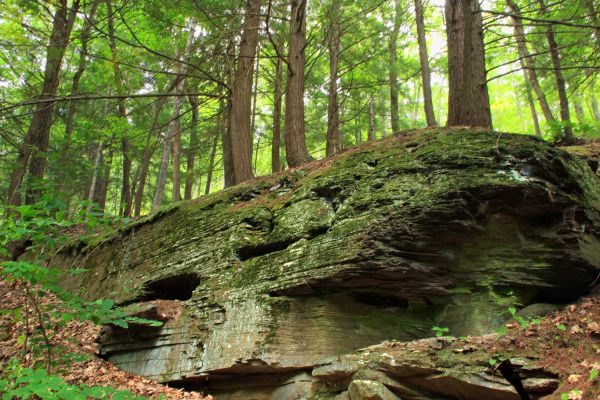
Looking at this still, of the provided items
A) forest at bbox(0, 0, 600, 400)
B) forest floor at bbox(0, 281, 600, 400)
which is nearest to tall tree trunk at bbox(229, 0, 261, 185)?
forest at bbox(0, 0, 600, 400)

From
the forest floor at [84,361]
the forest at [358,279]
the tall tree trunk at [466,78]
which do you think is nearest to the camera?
the forest at [358,279]

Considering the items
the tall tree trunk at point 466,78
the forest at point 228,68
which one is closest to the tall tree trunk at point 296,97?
the forest at point 228,68

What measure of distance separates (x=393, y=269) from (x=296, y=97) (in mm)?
5619

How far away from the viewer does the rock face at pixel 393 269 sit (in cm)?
561

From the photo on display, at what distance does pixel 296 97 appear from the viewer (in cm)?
984

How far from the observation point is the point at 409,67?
559 inches

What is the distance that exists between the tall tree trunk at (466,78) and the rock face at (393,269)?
1.26 meters

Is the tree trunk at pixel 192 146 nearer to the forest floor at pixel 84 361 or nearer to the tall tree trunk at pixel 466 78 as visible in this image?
the forest floor at pixel 84 361

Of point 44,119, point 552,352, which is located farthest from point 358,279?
point 44,119

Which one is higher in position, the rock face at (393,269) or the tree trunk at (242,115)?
the tree trunk at (242,115)

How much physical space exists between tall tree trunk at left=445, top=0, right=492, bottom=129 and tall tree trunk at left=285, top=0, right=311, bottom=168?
3369 millimetres

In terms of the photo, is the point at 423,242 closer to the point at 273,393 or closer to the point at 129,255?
the point at 273,393

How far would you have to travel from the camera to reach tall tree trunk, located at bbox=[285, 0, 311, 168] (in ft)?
31.6

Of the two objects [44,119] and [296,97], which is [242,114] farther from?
[44,119]
